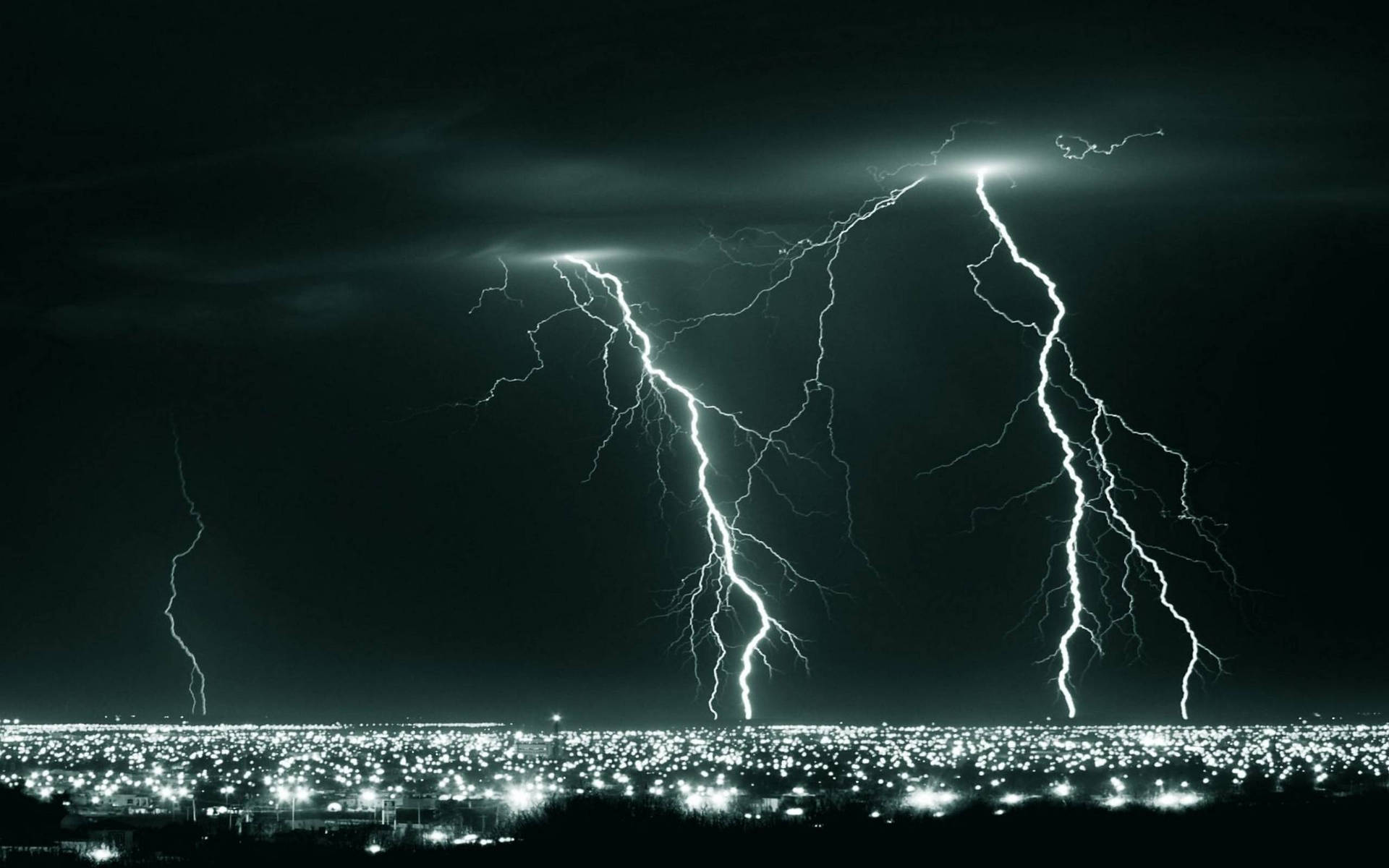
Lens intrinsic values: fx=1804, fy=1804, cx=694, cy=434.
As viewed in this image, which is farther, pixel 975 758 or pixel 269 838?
pixel 975 758

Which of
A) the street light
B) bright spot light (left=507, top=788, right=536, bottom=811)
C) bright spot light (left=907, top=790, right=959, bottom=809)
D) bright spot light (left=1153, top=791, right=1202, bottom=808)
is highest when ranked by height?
the street light

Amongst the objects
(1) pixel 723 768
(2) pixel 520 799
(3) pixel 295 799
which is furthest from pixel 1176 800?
(1) pixel 723 768

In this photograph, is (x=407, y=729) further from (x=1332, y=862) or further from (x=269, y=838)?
(x=1332, y=862)

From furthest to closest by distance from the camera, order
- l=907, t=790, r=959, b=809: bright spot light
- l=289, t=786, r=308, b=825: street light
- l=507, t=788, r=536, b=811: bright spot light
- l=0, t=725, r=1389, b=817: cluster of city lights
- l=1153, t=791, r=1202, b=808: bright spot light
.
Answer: l=0, t=725, r=1389, b=817: cluster of city lights < l=507, t=788, r=536, b=811: bright spot light < l=907, t=790, r=959, b=809: bright spot light < l=289, t=786, r=308, b=825: street light < l=1153, t=791, r=1202, b=808: bright spot light

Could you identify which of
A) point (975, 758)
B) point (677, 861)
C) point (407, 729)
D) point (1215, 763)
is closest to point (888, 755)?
point (975, 758)

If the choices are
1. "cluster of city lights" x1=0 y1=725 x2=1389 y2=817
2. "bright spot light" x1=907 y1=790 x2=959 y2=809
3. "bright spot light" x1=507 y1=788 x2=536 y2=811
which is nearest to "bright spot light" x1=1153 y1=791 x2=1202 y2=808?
"cluster of city lights" x1=0 y1=725 x2=1389 y2=817

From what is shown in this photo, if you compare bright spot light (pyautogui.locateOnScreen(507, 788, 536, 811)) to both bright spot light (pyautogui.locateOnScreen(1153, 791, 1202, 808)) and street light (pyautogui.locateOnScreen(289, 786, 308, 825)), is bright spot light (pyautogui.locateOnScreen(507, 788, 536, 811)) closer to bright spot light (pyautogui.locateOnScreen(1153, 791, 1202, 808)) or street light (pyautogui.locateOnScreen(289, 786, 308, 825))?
street light (pyautogui.locateOnScreen(289, 786, 308, 825))

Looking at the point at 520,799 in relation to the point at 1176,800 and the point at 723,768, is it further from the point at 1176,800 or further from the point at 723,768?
the point at 723,768

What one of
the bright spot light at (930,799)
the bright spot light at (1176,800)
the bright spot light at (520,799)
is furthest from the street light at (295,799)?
the bright spot light at (1176,800)
